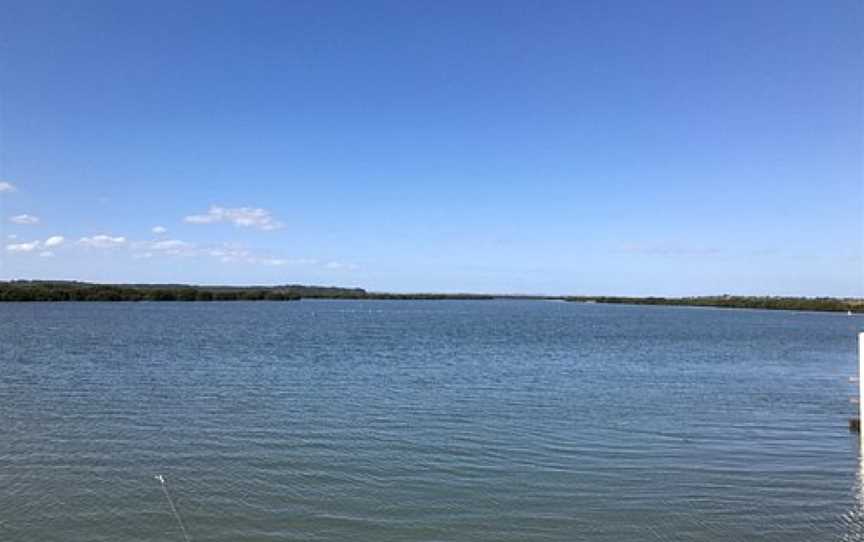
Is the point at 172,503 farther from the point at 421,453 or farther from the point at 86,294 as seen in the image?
the point at 86,294

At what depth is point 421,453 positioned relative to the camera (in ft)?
53.2

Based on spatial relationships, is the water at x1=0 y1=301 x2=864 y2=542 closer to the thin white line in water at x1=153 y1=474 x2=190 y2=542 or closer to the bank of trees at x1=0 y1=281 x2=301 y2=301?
the thin white line in water at x1=153 y1=474 x2=190 y2=542

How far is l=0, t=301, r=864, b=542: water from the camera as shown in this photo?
1141 cm

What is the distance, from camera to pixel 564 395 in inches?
1020

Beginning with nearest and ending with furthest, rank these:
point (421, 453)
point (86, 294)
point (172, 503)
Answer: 1. point (172, 503)
2. point (421, 453)
3. point (86, 294)

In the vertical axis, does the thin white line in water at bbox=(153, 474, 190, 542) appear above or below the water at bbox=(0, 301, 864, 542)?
below

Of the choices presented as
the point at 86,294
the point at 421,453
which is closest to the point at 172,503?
the point at 421,453

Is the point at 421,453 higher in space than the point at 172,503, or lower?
higher

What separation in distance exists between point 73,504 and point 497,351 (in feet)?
114

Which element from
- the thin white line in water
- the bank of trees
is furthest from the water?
the bank of trees

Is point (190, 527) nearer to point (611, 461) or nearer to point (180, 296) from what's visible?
point (611, 461)

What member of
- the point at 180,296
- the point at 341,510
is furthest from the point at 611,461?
the point at 180,296

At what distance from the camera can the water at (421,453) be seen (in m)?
11.4

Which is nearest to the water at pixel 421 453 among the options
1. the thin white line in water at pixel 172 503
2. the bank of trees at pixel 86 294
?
the thin white line in water at pixel 172 503
